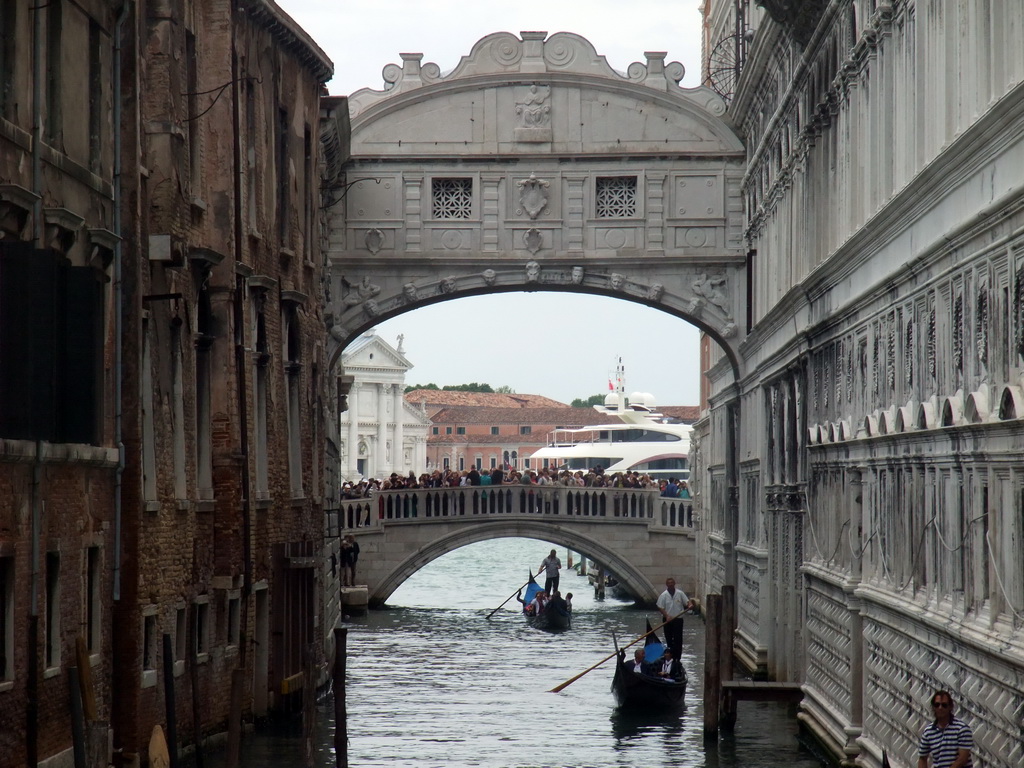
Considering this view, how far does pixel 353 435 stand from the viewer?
270 ft

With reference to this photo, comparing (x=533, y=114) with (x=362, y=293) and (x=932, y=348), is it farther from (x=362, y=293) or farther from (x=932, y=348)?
(x=932, y=348)

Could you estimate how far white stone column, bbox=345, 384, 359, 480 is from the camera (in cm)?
8150

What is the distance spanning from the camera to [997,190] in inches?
370

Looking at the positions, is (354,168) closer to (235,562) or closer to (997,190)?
(235,562)

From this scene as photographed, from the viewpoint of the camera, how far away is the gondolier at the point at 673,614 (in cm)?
2080

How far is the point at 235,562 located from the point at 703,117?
1004cm

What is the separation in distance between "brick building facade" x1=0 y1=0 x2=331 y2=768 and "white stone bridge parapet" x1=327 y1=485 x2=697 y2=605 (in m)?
14.0

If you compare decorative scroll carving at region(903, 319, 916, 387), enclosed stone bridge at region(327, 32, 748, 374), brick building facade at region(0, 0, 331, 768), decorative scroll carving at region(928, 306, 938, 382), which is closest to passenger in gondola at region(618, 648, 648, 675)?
brick building facade at region(0, 0, 331, 768)

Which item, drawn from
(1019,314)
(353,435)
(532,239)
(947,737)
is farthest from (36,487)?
(353,435)

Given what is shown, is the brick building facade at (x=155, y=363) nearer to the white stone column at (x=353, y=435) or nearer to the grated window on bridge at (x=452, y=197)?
the grated window on bridge at (x=452, y=197)

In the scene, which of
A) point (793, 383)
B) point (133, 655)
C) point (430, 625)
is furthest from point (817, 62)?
point (430, 625)

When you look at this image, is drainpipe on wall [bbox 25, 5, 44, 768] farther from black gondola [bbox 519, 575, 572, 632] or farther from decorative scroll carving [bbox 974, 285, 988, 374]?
black gondola [bbox 519, 575, 572, 632]

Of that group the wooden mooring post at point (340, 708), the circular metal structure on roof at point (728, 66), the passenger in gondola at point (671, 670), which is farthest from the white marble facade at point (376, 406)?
the wooden mooring post at point (340, 708)

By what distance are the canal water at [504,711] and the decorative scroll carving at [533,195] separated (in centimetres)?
532
